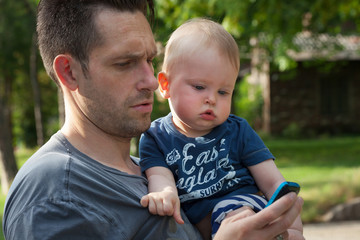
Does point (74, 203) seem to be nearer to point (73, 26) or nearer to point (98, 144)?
point (98, 144)

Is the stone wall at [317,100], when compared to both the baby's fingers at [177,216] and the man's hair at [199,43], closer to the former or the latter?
the man's hair at [199,43]

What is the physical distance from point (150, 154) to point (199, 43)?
53cm

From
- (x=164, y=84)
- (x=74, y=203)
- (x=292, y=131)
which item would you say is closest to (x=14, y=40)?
(x=292, y=131)

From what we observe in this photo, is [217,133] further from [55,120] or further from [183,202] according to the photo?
[55,120]

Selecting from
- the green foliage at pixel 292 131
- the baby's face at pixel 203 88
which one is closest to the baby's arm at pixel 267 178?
the baby's face at pixel 203 88

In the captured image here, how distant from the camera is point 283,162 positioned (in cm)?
1531

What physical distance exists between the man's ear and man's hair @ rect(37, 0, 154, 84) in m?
0.03

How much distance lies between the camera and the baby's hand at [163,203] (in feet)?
6.32

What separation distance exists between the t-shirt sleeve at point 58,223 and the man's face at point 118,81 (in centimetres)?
43

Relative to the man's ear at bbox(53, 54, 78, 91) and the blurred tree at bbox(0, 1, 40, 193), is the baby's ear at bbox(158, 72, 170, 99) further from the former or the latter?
the blurred tree at bbox(0, 1, 40, 193)

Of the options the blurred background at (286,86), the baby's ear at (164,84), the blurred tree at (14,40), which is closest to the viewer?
the baby's ear at (164,84)

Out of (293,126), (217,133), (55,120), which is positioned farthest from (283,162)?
(55,120)

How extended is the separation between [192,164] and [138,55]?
53cm

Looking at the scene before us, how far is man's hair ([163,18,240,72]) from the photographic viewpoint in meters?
2.33
